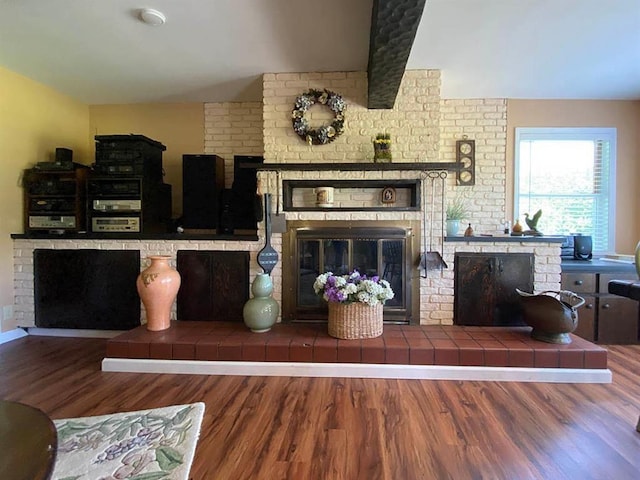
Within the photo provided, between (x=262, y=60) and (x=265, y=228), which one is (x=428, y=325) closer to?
(x=265, y=228)

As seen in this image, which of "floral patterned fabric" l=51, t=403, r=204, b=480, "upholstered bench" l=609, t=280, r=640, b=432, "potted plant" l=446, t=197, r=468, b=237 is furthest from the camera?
"potted plant" l=446, t=197, r=468, b=237

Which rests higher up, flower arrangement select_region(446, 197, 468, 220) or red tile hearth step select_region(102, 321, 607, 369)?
flower arrangement select_region(446, 197, 468, 220)

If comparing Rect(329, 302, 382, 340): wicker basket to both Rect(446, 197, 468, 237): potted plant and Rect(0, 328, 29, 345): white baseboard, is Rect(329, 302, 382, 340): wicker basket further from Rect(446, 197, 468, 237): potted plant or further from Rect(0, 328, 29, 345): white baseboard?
Rect(0, 328, 29, 345): white baseboard

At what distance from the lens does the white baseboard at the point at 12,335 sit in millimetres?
3000

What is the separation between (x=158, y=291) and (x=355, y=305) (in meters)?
1.55

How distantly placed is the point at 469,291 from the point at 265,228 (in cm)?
182

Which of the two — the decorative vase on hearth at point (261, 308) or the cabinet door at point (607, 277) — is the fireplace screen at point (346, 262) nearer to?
the decorative vase on hearth at point (261, 308)

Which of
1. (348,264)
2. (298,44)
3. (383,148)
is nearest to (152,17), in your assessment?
(298,44)

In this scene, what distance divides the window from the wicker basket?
223 cm

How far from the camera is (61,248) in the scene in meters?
3.11

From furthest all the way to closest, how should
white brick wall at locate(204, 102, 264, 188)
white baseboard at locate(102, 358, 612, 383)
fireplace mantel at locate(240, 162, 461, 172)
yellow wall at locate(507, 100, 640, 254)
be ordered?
white brick wall at locate(204, 102, 264, 188) < yellow wall at locate(507, 100, 640, 254) < fireplace mantel at locate(240, 162, 461, 172) < white baseboard at locate(102, 358, 612, 383)

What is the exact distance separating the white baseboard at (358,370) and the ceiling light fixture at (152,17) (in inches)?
90.9

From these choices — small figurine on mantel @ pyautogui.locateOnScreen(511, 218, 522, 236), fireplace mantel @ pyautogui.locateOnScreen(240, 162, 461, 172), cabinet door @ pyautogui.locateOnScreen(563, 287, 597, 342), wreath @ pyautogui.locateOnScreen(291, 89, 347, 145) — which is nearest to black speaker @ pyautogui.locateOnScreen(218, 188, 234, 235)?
fireplace mantel @ pyautogui.locateOnScreen(240, 162, 461, 172)

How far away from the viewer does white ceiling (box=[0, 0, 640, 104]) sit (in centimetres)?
214
